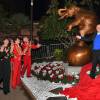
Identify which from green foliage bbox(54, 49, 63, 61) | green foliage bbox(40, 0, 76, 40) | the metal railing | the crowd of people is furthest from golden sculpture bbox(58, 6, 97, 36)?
green foliage bbox(40, 0, 76, 40)

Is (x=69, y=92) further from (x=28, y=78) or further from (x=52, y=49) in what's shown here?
(x=52, y=49)

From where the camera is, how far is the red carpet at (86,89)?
13.6 m

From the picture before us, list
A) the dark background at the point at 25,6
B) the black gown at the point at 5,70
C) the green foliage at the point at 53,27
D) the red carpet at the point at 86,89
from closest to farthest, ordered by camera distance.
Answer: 1. the red carpet at the point at 86,89
2. the black gown at the point at 5,70
3. the green foliage at the point at 53,27
4. the dark background at the point at 25,6

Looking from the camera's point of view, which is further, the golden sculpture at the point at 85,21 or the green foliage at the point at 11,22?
the green foliage at the point at 11,22

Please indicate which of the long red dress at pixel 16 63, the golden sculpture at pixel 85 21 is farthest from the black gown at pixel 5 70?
the golden sculpture at pixel 85 21

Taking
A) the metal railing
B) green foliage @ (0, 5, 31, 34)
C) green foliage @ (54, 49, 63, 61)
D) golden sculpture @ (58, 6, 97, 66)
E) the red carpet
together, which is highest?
golden sculpture @ (58, 6, 97, 66)

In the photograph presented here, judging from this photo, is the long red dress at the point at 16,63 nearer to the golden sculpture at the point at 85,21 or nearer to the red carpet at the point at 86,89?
the golden sculpture at the point at 85,21

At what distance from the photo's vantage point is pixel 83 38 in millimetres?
14578

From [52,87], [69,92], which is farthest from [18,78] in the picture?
[69,92]

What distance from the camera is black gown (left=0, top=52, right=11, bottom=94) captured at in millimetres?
15296

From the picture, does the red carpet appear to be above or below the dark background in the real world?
above

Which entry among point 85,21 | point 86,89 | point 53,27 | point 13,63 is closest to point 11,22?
point 53,27

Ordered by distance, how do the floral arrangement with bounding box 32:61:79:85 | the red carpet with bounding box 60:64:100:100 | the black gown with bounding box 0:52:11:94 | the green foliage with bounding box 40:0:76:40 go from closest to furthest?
the red carpet with bounding box 60:64:100:100
the black gown with bounding box 0:52:11:94
the floral arrangement with bounding box 32:61:79:85
the green foliage with bounding box 40:0:76:40

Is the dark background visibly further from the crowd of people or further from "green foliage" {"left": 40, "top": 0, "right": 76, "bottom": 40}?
the crowd of people
